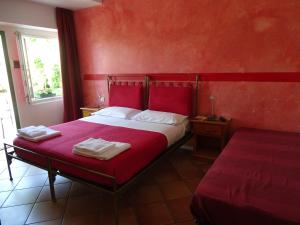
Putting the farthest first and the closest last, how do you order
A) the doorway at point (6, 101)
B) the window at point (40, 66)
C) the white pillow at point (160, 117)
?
1. the window at point (40, 66)
2. the doorway at point (6, 101)
3. the white pillow at point (160, 117)

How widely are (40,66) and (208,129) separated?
12.1 ft

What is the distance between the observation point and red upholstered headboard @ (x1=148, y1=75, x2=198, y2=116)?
3.48m

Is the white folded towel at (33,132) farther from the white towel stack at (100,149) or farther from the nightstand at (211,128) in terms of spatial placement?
the nightstand at (211,128)

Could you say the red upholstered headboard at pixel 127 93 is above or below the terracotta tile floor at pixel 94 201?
above

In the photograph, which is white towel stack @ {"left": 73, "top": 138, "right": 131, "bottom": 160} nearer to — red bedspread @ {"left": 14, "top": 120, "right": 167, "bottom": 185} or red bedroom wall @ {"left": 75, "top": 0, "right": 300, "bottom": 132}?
red bedspread @ {"left": 14, "top": 120, "right": 167, "bottom": 185}

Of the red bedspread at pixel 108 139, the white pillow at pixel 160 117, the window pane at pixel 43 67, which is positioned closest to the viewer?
the red bedspread at pixel 108 139

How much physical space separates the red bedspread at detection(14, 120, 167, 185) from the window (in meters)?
1.69

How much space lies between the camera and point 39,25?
4.03 meters

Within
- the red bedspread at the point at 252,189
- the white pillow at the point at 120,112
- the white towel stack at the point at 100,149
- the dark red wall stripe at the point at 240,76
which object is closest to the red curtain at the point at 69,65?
the white pillow at the point at 120,112

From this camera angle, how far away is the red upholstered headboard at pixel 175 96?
11.4ft

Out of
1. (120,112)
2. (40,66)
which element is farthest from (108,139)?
(40,66)

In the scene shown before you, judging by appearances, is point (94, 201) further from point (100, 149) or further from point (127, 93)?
point (127, 93)

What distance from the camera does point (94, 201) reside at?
2432mm

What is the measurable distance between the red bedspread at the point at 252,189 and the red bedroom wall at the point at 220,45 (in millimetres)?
937
